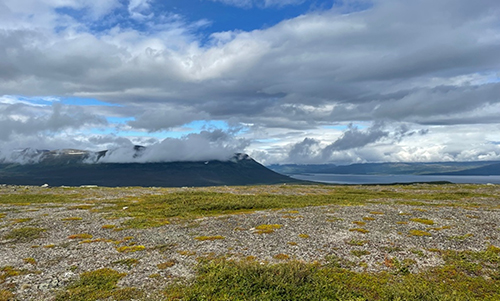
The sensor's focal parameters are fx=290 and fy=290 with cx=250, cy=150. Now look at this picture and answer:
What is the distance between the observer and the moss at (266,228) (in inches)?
1315

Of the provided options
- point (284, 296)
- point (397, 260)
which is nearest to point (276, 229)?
point (397, 260)

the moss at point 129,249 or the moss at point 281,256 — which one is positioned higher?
the moss at point 281,256

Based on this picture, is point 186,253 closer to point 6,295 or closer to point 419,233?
point 6,295

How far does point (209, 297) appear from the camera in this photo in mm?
17594

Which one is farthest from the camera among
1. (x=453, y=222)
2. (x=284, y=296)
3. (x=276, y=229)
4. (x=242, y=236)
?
(x=453, y=222)

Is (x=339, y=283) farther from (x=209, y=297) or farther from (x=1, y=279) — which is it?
(x=1, y=279)

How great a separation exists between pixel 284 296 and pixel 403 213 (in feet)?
112

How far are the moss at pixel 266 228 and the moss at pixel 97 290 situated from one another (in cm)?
1605

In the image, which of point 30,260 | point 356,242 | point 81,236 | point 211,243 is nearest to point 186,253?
point 211,243

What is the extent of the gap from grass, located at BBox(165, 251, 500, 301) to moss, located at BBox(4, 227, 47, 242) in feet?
75.6

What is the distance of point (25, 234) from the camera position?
33.2m

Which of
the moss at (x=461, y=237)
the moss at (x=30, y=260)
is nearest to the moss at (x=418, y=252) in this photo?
the moss at (x=461, y=237)

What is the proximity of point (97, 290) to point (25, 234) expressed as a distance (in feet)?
69.5

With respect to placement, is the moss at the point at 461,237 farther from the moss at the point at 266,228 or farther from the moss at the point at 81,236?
the moss at the point at 81,236
